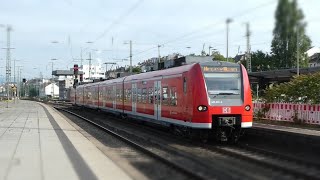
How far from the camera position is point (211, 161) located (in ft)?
39.5

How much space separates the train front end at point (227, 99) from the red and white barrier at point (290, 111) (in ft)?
19.4

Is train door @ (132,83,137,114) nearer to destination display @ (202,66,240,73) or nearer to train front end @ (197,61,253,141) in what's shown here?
train front end @ (197,61,253,141)

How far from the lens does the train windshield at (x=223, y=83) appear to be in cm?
Answer: 1516

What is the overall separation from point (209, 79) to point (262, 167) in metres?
4.78

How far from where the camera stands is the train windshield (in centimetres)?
1516

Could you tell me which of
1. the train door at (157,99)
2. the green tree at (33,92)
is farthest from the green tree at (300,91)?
the green tree at (33,92)

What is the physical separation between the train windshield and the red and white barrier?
20.0ft

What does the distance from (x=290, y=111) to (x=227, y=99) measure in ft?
25.8

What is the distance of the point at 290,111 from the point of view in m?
21.9

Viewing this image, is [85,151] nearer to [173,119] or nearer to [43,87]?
[173,119]

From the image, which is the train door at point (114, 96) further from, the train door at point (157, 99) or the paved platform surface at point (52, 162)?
the paved platform surface at point (52, 162)

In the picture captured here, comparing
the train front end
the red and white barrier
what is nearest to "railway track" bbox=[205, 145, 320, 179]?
the train front end

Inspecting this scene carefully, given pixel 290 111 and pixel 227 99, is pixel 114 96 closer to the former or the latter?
pixel 290 111

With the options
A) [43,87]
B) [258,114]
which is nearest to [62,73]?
[43,87]
